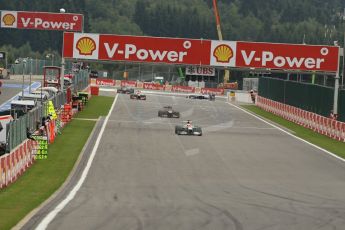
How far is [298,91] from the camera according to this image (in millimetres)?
67000

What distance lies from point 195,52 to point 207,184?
1191 inches

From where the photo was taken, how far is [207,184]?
2686cm

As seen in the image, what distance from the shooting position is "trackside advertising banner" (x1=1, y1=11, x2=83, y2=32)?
305 feet

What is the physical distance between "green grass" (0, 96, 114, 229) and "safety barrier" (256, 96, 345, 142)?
14365 millimetres

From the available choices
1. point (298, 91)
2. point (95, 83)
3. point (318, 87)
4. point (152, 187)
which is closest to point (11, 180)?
point (152, 187)

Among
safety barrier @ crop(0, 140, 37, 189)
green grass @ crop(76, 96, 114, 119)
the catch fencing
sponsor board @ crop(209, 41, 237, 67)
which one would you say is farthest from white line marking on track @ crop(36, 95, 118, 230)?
the catch fencing

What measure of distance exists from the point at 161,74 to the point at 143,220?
133879mm

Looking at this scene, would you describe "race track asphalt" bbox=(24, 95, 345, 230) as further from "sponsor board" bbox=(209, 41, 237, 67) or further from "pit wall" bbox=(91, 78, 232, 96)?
"pit wall" bbox=(91, 78, 232, 96)

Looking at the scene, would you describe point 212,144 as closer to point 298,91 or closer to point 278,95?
point 298,91

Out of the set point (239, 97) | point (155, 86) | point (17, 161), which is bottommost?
point (239, 97)

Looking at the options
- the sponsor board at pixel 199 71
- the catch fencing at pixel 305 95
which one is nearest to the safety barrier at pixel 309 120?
the catch fencing at pixel 305 95

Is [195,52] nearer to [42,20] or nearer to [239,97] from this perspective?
[42,20]

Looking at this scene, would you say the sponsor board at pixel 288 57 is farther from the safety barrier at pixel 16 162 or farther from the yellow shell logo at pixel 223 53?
the safety barrier at pixel 16 162

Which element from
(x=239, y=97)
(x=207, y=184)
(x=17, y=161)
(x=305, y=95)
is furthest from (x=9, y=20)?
(x=207, y=184)
